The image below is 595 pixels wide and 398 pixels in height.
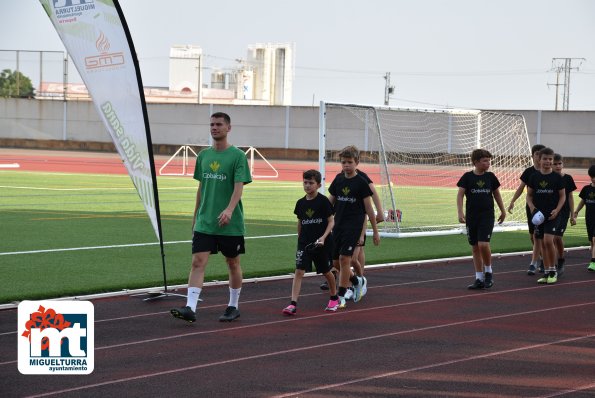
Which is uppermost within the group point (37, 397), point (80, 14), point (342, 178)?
point (80, 14)

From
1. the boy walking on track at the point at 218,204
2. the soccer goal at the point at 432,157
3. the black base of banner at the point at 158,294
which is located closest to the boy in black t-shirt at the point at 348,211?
the boy walking on track at the point at 218,204

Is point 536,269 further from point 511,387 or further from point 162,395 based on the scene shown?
point 162,395

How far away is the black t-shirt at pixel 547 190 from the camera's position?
13.4 metres

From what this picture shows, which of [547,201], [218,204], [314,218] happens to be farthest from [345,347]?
[547,201]

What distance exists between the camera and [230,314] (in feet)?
32.2

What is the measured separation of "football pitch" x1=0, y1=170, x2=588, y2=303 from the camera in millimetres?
A: 12281

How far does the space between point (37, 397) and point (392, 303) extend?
203 inches

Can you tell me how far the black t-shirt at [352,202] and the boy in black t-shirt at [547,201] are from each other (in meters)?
3.26

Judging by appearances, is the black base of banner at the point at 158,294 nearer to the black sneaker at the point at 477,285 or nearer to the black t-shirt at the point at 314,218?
the black t-shirt at the point at 314,218

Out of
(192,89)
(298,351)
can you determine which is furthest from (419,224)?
(192,89)

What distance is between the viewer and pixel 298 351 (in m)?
8.46

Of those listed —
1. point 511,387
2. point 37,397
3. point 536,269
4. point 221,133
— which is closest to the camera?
point 37,397

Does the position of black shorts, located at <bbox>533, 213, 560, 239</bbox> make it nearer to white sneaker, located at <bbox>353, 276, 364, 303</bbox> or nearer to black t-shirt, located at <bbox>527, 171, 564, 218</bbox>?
black t-shirt, located at <bbox>527, 171, 564, 218</bbox>

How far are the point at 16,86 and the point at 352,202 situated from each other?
1998 inches
